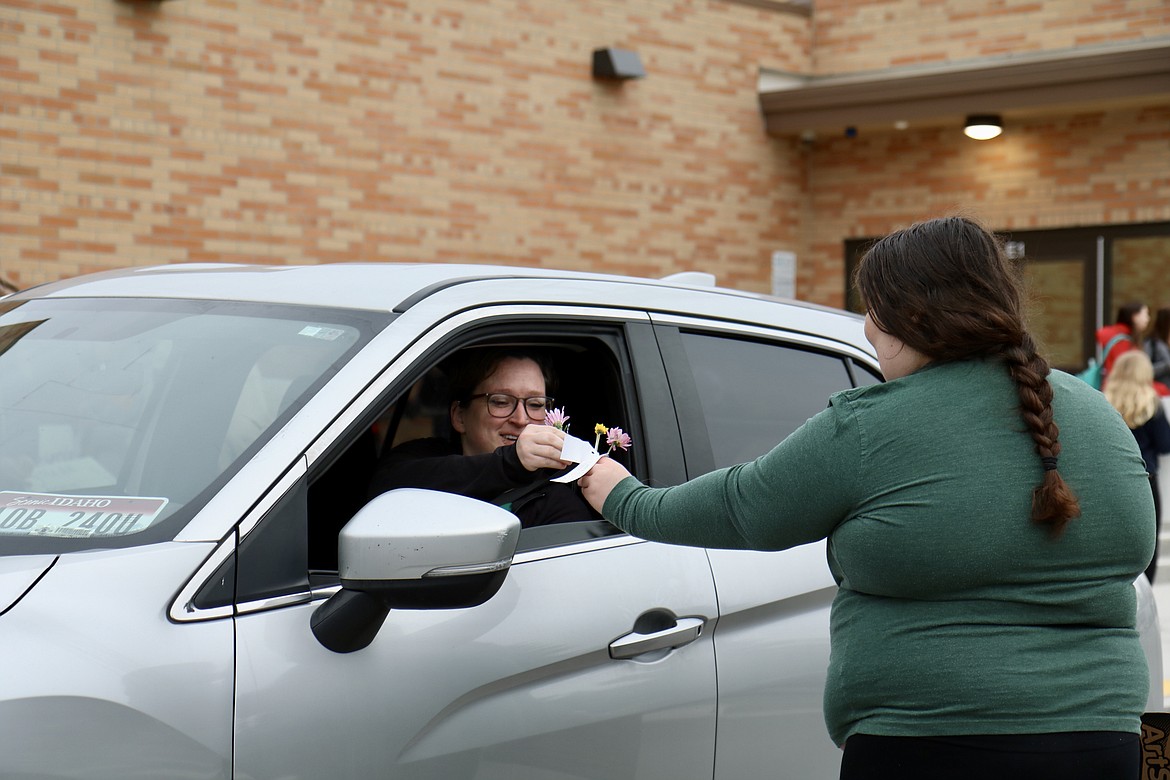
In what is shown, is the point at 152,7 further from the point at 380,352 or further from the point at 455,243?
the point at 380,352

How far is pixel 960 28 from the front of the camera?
14547 millimetres

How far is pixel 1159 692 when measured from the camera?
3689 millimetres

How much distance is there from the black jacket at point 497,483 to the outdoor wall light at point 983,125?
11992 millimetres

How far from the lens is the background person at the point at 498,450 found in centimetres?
274

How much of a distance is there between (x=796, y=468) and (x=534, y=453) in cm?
63

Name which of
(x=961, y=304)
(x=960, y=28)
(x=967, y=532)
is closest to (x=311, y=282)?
(x=961, y=304)

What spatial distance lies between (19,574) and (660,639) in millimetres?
1267

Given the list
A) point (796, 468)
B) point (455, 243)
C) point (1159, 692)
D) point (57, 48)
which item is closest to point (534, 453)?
point (796, 468)

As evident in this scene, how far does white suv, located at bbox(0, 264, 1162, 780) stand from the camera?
2.14 m

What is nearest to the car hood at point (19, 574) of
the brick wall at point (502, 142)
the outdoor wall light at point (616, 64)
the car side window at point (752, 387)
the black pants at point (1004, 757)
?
the black pants at point (1004, 757)

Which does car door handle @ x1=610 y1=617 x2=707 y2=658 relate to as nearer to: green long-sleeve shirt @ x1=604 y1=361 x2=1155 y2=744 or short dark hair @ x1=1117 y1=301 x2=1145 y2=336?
green long-sleeve shirt @ x1=604 y1=361 x2=1155 y2=744

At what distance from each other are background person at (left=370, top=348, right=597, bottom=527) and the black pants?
835 millimetres

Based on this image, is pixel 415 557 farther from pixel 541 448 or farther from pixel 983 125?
pixel 983 125

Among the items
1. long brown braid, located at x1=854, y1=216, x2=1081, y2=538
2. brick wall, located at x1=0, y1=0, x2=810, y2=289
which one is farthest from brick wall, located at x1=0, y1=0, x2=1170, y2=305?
long brown braid, located at x1=854, y1=216, x2=1081, y2=538
